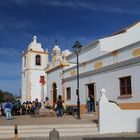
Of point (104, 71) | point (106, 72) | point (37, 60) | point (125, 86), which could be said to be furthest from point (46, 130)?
point (37, 60)

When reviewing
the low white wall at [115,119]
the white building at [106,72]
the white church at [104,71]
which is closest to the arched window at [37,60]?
the white church at [104,71]

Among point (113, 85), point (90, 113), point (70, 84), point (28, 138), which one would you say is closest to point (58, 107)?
point (90, 113)

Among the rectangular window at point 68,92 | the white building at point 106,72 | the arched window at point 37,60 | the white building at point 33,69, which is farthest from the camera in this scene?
the arched window at point 37,60

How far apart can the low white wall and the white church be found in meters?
3.57

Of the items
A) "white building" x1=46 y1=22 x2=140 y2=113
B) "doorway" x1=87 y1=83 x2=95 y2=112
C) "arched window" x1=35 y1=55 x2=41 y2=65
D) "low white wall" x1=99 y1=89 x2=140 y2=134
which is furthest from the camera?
"arched window" x1=35 y1=55 x2=41 y2=65

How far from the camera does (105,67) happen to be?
23219mm

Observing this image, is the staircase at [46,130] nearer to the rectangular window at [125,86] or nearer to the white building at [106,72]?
the white building at [106,72]

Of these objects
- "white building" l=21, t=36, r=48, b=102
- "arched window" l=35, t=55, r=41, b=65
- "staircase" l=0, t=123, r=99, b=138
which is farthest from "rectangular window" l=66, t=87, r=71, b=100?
"arched window" l=35, t=55, r=41, b=65

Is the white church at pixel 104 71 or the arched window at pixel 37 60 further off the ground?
the arched window at pixel 37 60

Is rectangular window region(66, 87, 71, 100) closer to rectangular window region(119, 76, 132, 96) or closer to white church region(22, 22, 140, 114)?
white church region(22, 22, 140, 114)

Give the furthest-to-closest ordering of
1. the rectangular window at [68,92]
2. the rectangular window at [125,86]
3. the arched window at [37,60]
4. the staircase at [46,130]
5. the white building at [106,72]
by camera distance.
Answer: the arched window at [37,60]
the rectangular window at [68,92]
the rectangular window at [125,86]
the white building at [106,72]
the staircase at [46,130]

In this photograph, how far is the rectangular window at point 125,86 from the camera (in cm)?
2102

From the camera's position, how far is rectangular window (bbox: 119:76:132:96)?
2102 centimetres

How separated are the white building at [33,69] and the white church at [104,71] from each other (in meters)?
16.8
